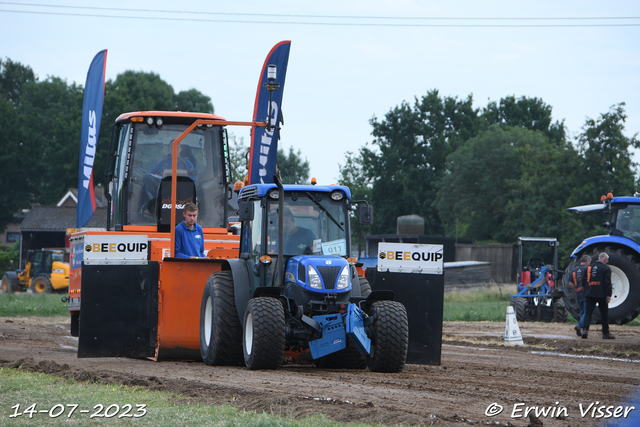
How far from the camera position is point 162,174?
13.2 meters

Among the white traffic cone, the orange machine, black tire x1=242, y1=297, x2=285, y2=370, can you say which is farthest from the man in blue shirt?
the white traffic cone

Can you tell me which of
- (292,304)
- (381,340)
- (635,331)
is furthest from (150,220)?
(635,331)

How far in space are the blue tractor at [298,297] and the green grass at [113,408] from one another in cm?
204

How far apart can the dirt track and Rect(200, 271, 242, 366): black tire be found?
212mm

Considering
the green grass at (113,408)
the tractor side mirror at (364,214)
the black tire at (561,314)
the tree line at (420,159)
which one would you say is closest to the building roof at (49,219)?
the tree line at (420,159)

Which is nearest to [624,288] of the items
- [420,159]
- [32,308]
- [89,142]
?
[89,142]

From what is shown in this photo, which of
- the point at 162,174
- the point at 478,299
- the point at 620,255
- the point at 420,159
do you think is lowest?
the point at 478,299

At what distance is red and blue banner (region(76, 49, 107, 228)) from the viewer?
18.2 meters

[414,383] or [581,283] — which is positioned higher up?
[581,283]

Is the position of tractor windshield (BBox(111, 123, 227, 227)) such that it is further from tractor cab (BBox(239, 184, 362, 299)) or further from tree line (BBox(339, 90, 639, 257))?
tree line (BBox(339, 90, 639, 257))

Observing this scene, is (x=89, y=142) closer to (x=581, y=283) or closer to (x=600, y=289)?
(x=581, y=283)

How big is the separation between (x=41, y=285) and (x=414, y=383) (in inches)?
1349

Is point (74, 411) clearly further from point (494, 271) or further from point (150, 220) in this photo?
point (494, 271)

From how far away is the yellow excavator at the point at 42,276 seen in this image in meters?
39.2
